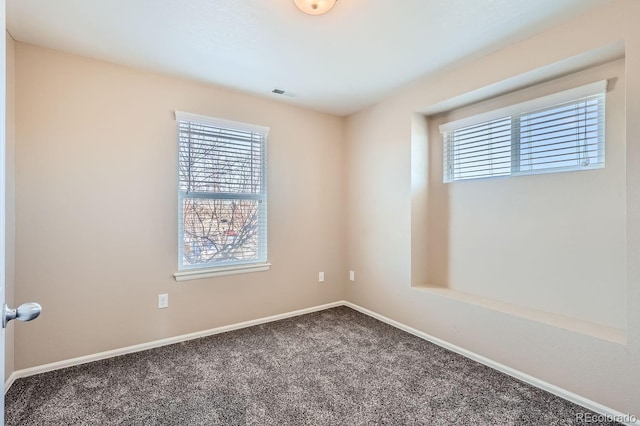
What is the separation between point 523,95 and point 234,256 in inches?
115

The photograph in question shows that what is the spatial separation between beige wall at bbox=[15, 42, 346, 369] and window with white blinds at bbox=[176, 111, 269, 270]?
10 cm

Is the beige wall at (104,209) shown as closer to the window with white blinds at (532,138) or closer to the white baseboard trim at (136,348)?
the white baseboard trim at (136,348)

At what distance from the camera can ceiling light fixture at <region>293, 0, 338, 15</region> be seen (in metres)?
1.76

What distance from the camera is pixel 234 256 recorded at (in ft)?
10.2

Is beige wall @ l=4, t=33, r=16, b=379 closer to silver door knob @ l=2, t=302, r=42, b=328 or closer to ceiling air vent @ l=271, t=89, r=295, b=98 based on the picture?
silver door knob @ l=2, t=302, r=42, b=328

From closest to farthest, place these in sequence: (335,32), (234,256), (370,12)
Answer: (370,12)
(335,32)
(234,256)

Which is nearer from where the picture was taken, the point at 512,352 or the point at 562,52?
the point at 562,52

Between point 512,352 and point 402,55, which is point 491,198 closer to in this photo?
point 512,352

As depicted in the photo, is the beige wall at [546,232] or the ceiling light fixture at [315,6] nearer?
the ceiling light fixture at [315,6]

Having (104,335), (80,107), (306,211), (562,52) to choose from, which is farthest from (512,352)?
(80,107)

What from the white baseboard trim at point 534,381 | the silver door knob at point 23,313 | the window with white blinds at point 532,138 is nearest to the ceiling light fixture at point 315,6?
the window with white blinds at point 532,138

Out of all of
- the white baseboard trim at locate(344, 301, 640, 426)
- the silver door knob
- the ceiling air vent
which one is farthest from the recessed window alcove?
the silver door knob

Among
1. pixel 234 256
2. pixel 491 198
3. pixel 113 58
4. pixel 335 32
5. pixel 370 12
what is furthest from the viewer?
pixel 234 256

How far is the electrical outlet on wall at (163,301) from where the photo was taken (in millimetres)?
2719
